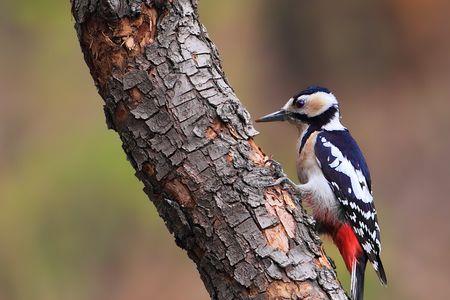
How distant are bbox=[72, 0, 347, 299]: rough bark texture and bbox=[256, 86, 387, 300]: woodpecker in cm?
A: 71

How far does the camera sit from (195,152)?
2.43 m

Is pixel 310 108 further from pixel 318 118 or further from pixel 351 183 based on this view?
pixel 351 183

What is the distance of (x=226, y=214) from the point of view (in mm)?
2424

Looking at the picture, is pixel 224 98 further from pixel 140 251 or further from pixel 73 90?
pixel 73 90

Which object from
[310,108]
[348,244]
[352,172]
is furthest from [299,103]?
[348,244]

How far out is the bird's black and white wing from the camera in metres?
3.29

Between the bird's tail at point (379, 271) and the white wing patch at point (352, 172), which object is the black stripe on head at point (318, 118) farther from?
the bird's tail at point (379, 271)

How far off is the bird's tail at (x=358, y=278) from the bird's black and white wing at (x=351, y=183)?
0.13 feet

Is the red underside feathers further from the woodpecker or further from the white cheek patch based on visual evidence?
the white cheek patch

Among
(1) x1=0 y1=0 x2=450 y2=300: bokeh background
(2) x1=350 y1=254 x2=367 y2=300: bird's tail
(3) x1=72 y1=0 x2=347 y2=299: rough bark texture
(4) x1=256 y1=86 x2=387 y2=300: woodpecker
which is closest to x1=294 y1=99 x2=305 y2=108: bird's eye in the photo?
(4) x1=256 y1=86 x2=387 y2=300: woodpecker

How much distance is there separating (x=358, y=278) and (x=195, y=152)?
1.01 m

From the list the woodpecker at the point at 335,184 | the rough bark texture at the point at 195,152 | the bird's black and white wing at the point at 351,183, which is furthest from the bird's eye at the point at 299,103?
the rough bark texture at the point at 195,152

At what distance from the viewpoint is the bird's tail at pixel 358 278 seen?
3.09m
